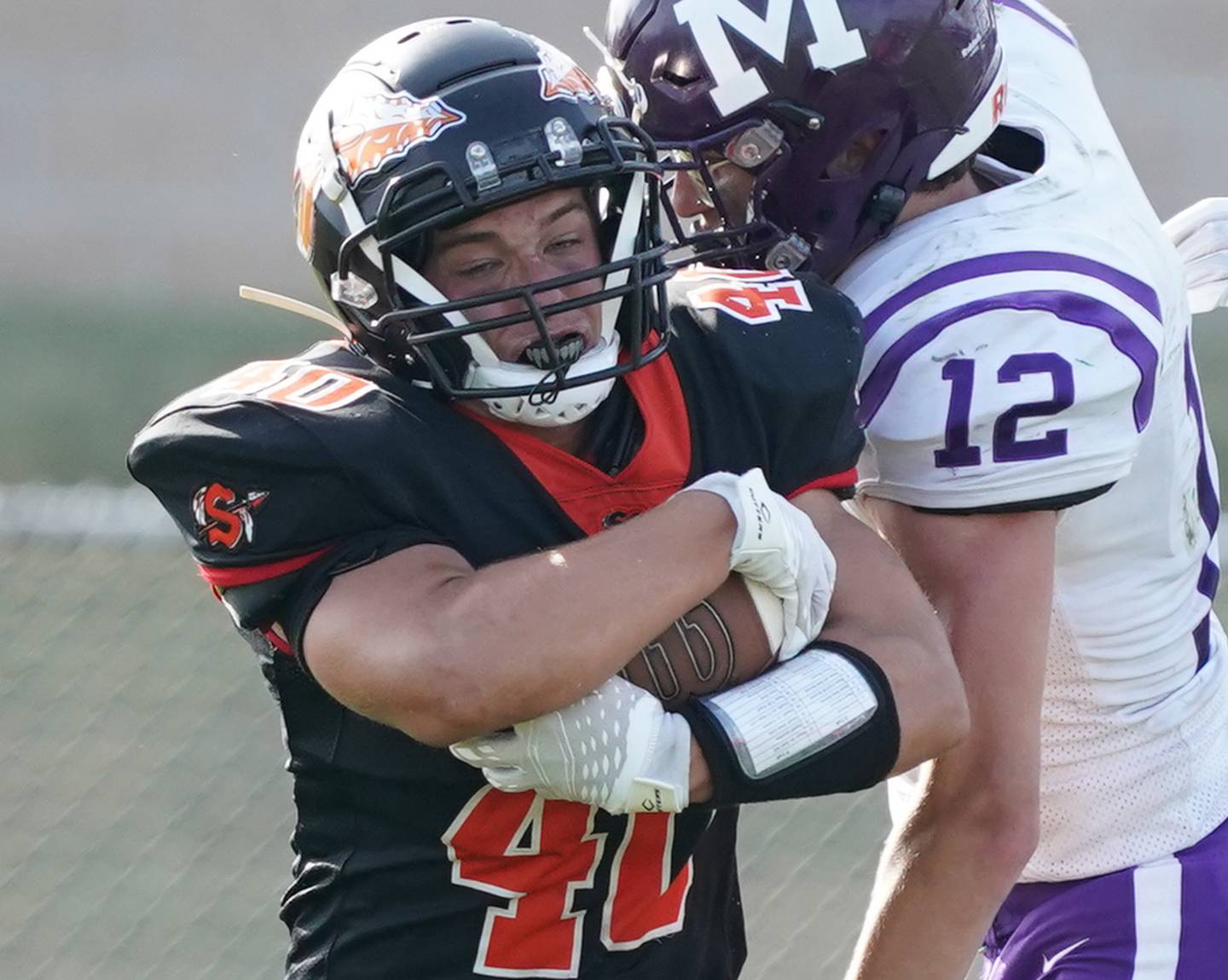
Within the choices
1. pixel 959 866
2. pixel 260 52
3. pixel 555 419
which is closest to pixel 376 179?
pixel 555 419

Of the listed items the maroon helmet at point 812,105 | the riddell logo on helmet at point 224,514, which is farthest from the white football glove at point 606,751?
the maroon helmet at point 812,105

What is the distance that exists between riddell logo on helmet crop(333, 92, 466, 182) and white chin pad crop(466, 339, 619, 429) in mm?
303

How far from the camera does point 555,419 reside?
2.54m

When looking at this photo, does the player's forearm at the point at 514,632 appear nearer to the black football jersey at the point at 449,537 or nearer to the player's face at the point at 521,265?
the black football jersey at the point at 449,537

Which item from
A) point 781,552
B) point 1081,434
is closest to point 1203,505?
point 1081,434

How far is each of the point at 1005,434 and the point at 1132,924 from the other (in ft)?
2.79

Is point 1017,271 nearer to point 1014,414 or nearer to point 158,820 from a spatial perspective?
point 1014,414

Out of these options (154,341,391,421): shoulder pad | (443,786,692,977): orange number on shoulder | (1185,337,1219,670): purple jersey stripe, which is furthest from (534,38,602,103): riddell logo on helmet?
(1185,337,1219,670): purple jersey stripe

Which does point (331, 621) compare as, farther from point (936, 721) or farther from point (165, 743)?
point (165, 743)

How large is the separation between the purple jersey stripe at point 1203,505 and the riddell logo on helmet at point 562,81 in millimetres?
1102

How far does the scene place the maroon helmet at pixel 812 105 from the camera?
9.85ft

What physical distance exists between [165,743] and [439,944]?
3.15m

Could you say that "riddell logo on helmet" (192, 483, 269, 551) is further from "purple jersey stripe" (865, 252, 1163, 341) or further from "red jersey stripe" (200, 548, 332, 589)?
"purple jersey stripe" (865, 252, 1163, 341)

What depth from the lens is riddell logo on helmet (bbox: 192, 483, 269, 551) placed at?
7.72 feet
